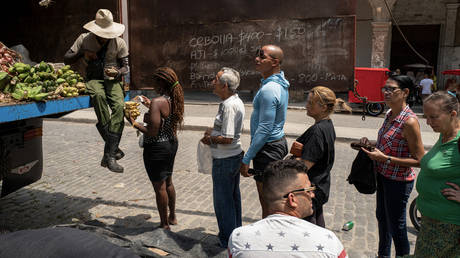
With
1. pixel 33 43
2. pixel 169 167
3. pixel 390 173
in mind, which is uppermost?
pixel 33 43

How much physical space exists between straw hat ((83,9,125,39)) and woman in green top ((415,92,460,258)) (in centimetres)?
327

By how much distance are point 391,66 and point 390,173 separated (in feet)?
71.3

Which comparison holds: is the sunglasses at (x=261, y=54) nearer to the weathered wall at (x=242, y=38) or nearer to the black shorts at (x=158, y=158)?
the weathered wall at (x=242, y=38)

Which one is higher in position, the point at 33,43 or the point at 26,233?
the point at 33,43

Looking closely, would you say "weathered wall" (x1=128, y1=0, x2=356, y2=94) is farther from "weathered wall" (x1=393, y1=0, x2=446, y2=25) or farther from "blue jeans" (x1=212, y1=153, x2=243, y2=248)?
"weathered wall" (x1=393, y1=0, x2=446, y2=25)

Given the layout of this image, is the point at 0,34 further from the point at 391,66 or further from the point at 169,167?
the point at 391,66

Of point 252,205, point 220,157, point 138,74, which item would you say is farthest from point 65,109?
point 252,205

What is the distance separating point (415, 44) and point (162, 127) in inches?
851

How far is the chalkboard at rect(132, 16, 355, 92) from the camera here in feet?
11.4

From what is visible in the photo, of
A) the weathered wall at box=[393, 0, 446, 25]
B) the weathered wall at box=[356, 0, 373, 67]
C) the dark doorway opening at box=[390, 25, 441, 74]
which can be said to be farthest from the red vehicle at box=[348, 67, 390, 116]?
the weathered wall at box=[393, 0, 446, 25]

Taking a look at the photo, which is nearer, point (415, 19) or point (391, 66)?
point (415, 19)

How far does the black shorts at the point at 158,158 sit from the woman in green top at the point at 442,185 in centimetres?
256

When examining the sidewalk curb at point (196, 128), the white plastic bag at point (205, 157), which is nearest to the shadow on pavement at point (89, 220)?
the white plastic bag at point (205, 157)

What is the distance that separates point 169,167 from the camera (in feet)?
14.5
